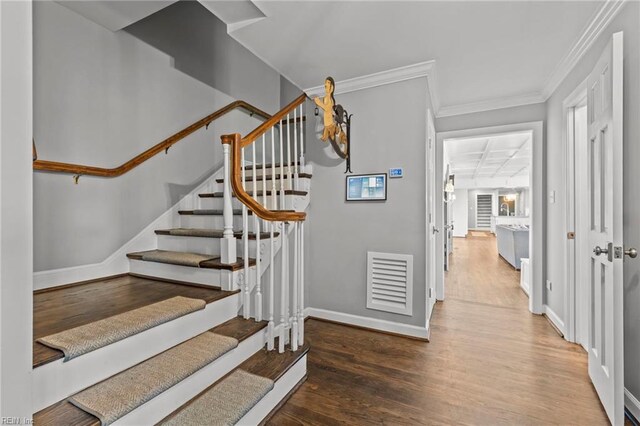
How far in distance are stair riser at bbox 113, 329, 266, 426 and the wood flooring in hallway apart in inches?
15.4

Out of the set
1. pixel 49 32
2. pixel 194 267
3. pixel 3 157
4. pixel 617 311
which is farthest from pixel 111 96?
pixel 617 311

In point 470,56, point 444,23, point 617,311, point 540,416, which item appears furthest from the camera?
point 470,56

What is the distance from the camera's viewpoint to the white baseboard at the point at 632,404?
61.8 inches

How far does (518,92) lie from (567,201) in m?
1.41

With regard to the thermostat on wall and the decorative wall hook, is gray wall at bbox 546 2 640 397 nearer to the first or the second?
the thermostat on wall

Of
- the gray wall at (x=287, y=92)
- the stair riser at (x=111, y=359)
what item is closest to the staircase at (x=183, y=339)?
the stair riser at (x=111, y=359)

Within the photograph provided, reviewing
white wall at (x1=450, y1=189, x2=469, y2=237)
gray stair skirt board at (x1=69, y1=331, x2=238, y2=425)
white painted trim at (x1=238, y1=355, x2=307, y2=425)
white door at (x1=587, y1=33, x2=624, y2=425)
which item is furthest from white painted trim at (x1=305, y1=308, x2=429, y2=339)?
white wall at (x1=450, y1=189, x2=469, y2=237)

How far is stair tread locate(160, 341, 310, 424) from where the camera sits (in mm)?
1650

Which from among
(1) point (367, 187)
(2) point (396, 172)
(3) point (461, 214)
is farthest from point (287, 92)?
(3) point (461, 214)

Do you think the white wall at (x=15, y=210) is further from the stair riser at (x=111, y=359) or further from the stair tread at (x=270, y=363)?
the stair tread at (x=270, y=363)

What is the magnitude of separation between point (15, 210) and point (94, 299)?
1.60 meters

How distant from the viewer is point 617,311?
4.94ft

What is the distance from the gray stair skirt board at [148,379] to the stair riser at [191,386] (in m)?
0.04

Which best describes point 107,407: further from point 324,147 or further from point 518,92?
point 518,92
